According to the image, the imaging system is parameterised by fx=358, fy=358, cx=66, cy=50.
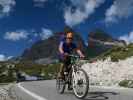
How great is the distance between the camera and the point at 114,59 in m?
25.8

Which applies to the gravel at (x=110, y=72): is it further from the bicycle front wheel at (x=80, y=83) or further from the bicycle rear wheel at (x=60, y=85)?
the bicycle front wheel at (x=80, y=83)

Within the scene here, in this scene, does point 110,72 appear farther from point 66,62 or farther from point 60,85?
point 66,62

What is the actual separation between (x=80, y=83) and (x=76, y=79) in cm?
34

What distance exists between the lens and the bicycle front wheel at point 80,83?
1110 centimetres

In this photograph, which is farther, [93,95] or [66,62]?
[66,62]

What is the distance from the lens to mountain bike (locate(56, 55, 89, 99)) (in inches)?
440

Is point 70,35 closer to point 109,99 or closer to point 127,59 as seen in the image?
point 109,99

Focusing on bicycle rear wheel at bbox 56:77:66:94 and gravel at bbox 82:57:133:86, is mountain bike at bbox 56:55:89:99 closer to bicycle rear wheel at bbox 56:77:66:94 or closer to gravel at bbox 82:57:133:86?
bicycle rear wheel at bbox 56:77:66:94

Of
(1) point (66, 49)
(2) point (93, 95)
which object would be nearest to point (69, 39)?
(1) point (66, 49)

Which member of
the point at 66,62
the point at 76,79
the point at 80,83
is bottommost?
the point at 80,83

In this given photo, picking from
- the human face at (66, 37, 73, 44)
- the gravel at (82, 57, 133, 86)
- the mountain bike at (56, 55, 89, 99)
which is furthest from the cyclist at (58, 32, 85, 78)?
the gravel at (82, 57, 133, 86)

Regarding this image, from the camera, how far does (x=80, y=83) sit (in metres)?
11.5

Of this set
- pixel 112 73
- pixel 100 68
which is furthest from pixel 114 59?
pixel 112 73

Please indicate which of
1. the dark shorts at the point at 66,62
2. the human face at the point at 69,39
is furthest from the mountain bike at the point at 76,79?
the human face at the point at 69,39
